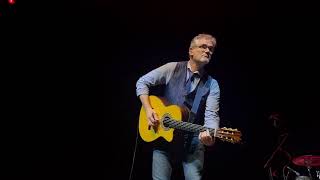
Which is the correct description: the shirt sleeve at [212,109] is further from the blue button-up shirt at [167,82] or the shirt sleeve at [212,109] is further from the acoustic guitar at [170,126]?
the acoustic guitar at [170,126]

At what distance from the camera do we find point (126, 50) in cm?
470

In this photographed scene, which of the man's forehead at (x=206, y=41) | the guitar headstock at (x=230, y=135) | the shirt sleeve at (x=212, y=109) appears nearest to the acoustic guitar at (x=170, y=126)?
the guitar headstock at (x=230, y=135)

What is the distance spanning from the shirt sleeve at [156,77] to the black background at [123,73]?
1267mm

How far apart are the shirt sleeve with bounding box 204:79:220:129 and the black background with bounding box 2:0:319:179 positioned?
52.2 inches

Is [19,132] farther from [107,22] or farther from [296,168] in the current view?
[296,168]

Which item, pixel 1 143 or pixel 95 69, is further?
pixel 95 69

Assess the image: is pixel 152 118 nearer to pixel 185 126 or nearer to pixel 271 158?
pixel 185 126

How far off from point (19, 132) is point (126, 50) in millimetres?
1487

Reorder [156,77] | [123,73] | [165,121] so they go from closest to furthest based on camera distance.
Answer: [165,121]
[156,77]
[123,73]

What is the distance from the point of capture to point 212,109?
3166 millimetres

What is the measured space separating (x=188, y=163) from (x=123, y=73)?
1856 mm

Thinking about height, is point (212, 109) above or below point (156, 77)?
below

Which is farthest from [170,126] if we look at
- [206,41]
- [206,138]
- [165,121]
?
[206,41]

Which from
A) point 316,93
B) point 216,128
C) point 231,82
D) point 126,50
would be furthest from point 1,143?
point 316,93
